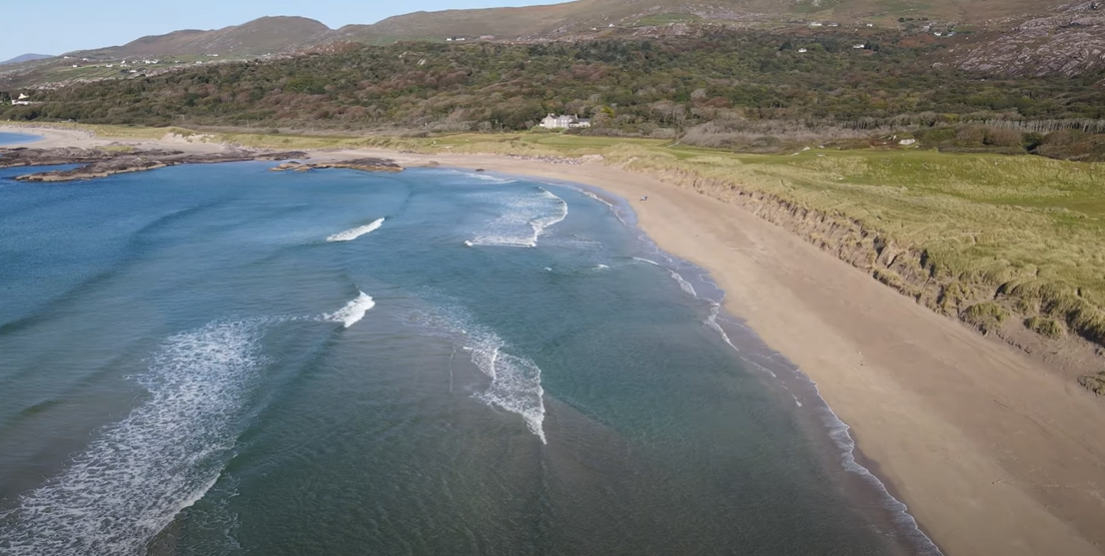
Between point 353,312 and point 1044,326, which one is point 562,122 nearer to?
point 353,312

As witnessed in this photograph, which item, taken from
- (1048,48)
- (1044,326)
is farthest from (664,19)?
(1044,326)

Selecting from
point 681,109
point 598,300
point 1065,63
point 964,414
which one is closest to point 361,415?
point 598,300

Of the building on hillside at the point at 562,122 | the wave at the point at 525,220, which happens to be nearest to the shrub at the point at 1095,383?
the wave at the point at 525,220

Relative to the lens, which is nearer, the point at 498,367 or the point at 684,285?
the point at 498,367

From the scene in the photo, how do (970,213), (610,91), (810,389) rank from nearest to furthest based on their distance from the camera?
(810,389)
(970,213)
(610,91)

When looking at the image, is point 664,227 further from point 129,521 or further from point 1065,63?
point 1065,63

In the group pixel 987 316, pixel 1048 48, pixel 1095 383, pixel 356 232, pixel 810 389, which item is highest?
pixel 1048 48

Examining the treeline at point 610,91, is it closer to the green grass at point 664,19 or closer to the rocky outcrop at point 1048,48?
the rocky outcrop at point 1048,48
